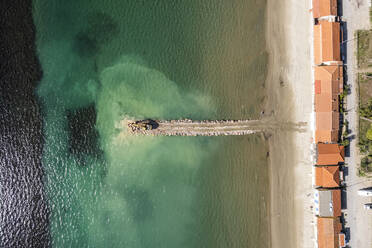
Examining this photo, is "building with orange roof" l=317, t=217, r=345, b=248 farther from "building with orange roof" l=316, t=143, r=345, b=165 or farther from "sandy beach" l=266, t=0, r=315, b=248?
"building with orange roof" l=316, t=143, r=345, b=165

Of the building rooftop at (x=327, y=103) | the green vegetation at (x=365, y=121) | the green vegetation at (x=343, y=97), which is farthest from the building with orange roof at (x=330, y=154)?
the green vegetation at (x=343, y=97)

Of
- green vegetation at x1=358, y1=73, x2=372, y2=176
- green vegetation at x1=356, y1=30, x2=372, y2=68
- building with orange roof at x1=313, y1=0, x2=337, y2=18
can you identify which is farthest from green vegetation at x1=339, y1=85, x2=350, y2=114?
building with orange roof at x1=313, y1=0, x2=337, y2=18

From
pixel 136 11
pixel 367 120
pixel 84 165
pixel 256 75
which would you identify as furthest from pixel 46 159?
pixel 367 120

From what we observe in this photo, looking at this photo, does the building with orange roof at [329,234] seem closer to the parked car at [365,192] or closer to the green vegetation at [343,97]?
the parked car at [365,192]

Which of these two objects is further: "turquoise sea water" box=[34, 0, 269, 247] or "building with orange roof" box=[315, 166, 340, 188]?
"turquoise sea water" box=[34, 0, 269, 247]

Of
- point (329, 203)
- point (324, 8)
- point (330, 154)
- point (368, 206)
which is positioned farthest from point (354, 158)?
point (324, 8)
